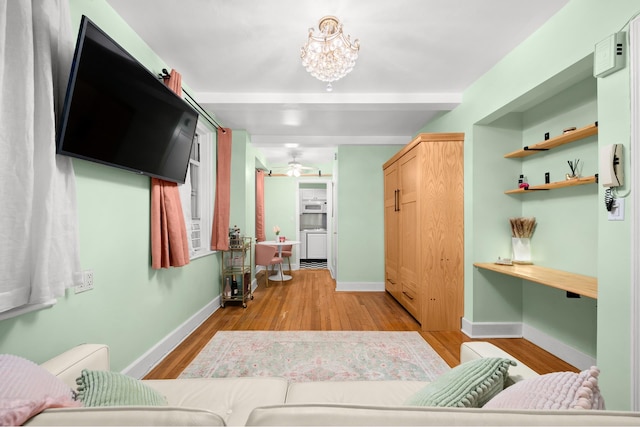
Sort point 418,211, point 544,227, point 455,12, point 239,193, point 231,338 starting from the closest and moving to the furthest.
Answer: point 455,12 → point 544,227 → point 231,338 → point 418,211 → point 239,193

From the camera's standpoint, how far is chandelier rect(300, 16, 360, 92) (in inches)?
69.1

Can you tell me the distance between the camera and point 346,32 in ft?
6.64

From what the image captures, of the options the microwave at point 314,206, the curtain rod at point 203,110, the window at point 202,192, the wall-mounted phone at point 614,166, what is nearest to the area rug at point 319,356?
the window at point 202,192

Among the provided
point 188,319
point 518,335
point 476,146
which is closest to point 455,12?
point 476,146

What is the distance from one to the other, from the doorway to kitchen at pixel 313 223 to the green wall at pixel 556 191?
4809mm

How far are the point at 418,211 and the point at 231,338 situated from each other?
243 centimetres

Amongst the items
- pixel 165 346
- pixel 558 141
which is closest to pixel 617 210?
pixel 558 141

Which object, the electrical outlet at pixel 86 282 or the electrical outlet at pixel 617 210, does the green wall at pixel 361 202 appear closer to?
the electrical outlet at pixel 617 210

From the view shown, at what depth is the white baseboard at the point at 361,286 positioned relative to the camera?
4.63m

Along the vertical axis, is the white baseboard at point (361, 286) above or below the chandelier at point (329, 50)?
below

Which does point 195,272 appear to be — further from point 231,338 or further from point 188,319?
point 231,338

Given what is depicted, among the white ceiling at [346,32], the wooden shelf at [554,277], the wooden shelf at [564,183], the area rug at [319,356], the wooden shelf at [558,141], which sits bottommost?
the area rug at [319,356]

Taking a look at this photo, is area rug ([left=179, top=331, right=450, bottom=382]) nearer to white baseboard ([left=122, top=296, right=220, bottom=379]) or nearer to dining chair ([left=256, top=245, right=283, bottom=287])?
white baseboard ([left=122, top=296, right=220, bottom=379])

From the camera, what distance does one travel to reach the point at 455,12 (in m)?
1.85
